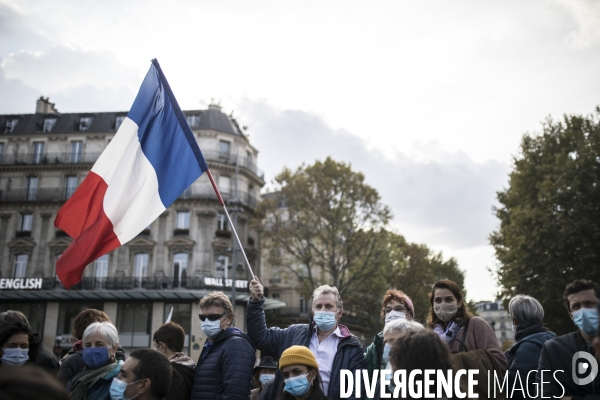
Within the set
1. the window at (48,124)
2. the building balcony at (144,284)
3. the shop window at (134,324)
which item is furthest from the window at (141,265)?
the window at (48,124)

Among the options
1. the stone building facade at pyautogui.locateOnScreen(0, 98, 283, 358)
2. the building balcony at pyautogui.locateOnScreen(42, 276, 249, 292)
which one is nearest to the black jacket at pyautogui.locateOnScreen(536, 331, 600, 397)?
the stone building facade at pyautogui.locateOnScreen(0, 98, 283, 358)

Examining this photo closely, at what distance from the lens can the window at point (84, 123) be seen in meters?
48.1

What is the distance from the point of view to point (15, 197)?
46344 millimetres

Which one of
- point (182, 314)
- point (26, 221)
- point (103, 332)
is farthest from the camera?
point (26, 221)

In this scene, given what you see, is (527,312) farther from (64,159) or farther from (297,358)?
(64,159)

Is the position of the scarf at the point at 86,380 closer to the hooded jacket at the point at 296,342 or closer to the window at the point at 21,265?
the hooded jacket at the point at 296,342

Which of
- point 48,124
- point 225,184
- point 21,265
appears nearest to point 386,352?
point 225,184

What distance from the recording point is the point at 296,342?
559 cm

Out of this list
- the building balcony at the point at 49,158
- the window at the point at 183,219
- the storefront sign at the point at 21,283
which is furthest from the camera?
the building balcony at the point at 49,158

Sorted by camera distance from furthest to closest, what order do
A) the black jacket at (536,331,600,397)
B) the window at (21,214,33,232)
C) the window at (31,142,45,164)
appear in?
the window at (31,142,45,164) < the window at (21,214,33,232) < the black jacket at (536,331,600,397)

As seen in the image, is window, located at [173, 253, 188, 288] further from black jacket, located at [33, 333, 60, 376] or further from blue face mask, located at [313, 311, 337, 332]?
blue face mask, located at [313, 311, 337, 332]

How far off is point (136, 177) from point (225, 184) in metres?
38.3

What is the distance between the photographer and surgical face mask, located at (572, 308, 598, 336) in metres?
4.50

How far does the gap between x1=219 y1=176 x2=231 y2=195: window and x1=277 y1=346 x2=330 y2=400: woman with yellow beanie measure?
4050 cm
